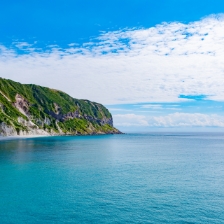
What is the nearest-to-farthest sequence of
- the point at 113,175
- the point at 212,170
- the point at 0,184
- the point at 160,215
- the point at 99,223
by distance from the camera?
the point at 99,223, the point at 160,215, the point at 0,184, the point at 113,175, the point at 212,170

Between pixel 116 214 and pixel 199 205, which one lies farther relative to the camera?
pixel 199 205

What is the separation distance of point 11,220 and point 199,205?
27.6 metres

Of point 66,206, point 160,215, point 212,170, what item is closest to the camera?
point 160,215

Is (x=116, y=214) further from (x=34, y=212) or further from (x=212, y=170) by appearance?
(x=212, y=170)

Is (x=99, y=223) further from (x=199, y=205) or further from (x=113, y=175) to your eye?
(x=113, y=175)

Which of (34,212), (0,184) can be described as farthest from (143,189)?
(0,184)

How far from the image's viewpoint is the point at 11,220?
34.7 m

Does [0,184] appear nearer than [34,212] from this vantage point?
No

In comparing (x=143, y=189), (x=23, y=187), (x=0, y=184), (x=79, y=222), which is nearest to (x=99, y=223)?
(x=79, y=222)

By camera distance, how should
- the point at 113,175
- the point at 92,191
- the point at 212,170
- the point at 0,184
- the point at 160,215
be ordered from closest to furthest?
the point at 160,215, the point at 92,191, the point at 0,184, the point at 113,175, the point at 212,170

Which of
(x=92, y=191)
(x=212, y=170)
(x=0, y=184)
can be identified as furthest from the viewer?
(x=212, y=170)

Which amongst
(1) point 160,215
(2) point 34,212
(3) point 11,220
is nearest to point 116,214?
(1) point 160,215

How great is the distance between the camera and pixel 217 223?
112ft

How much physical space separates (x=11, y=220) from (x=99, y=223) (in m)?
11.7
